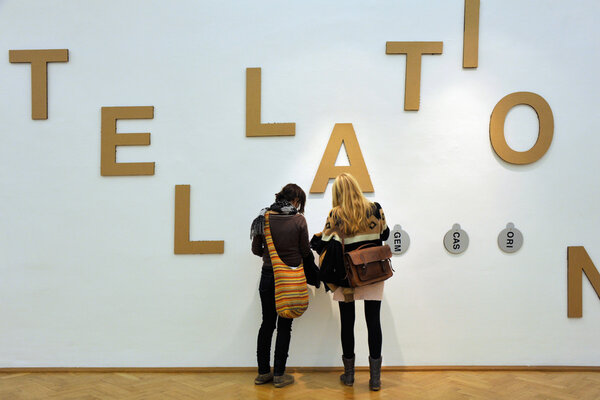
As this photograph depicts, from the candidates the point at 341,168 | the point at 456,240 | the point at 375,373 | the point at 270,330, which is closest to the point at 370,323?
the point at 375,373

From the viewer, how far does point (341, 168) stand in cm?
285

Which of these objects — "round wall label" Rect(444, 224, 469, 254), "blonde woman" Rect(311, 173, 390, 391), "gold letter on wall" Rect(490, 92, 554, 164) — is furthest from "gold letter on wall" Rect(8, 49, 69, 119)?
"gold letter on wall" Rect(490, 92, 554, 164)

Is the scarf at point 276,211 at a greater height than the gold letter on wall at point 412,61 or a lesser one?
lesser

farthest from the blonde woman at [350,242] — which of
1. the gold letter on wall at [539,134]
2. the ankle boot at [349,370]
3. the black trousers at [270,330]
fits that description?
the gold letter on wall at [539,134]

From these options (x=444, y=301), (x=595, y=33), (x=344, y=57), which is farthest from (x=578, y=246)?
(x=344, y=57)

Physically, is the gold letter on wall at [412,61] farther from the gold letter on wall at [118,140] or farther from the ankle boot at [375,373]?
the gold letter on wall at [118,140]

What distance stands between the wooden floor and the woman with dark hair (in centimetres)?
18

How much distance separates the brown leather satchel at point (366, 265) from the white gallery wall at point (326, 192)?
1.65ft

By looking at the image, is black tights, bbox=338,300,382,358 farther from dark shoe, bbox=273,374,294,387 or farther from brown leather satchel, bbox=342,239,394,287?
dark shoe, bbox=273,374,294,387

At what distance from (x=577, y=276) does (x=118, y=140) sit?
354 cm

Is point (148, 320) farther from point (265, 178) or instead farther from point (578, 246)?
point (578, 246)

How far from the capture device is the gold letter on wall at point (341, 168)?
9.30 ft

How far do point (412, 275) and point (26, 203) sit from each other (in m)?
2.94

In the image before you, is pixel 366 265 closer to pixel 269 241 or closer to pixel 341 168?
pixel 269 241
